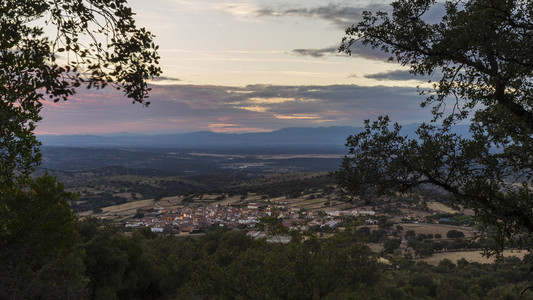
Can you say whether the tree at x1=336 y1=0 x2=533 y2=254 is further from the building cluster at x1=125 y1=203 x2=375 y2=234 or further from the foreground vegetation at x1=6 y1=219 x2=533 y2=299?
the building cluster at x1=125 y1=203 x2=375 y2=234

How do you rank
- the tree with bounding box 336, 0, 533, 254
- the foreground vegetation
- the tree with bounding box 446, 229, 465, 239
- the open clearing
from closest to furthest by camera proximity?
the tree with bounding box 336, 0, 533, 254 → the foreground vegetation → the open clearing → the tree with bounding box 446, 229, 465, 239

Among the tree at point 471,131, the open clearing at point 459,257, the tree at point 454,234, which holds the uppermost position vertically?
the tree at point 471,131

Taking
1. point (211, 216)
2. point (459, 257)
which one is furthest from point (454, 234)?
point (211, 216)

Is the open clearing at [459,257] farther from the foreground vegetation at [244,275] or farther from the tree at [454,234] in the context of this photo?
the foreground vegetation at [244,275]

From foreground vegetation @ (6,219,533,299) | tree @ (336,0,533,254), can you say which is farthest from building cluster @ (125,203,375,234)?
tree @ (336,0,533,254)

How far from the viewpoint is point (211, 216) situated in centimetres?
8006

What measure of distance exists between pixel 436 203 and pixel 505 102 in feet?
297

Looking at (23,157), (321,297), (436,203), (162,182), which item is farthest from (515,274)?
(162,182)

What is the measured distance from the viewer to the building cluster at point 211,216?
64.8 m

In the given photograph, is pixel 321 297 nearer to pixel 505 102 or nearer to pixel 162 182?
→ pixel 505 102

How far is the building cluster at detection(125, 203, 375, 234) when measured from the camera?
A: 213 feet

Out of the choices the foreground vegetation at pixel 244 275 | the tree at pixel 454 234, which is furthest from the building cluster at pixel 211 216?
the foreground vegetation at pixel 244 275

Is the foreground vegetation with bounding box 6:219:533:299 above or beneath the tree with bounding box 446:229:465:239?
above

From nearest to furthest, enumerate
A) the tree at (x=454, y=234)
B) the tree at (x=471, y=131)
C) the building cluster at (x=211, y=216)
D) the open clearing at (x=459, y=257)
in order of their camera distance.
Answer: the tree at (x=471, y=131) < the open clearing at (x=459, y=257) < the tree at (x=454, y=234) < the building cluster at (x=211, y=216)
